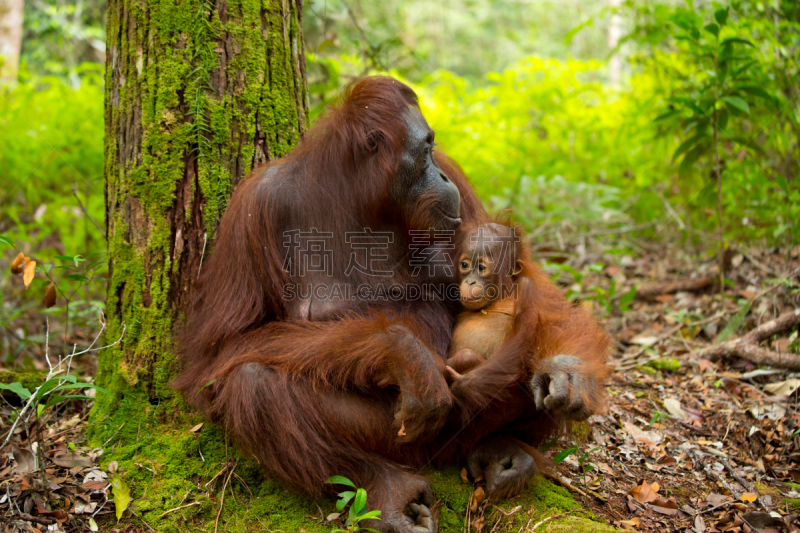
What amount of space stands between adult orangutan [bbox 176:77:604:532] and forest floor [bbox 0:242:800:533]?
0.30 meters

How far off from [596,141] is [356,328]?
5.32 metres

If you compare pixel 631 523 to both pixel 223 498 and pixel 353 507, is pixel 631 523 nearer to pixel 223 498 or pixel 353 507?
pixel 353 507

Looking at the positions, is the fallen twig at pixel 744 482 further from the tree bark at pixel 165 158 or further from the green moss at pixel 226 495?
the tree bark at pixel 165 158

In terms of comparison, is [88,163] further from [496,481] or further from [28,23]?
[28,23]

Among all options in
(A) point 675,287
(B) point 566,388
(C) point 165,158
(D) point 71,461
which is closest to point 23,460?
(D) point 71,461

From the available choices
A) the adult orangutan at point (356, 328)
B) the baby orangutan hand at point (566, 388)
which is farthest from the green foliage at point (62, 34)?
the baby orangutan hand at point (566, 388)

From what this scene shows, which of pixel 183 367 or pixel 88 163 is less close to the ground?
pixel 88 163

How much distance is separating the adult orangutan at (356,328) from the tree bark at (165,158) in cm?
24

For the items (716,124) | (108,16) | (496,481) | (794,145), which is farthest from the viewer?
(794,145)

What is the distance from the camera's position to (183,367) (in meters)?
2.78

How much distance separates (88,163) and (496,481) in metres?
5.49

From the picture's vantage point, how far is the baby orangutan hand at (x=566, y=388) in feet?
7.01

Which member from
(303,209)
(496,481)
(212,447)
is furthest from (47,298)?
(496,481)

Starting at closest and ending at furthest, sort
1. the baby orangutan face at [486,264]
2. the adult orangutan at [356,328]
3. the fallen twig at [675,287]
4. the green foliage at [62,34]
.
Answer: the adult orangutan at [356,328], the baby orangutan face at [486,264], the fallen twig at [675,287], the green foliage at [62,34]
